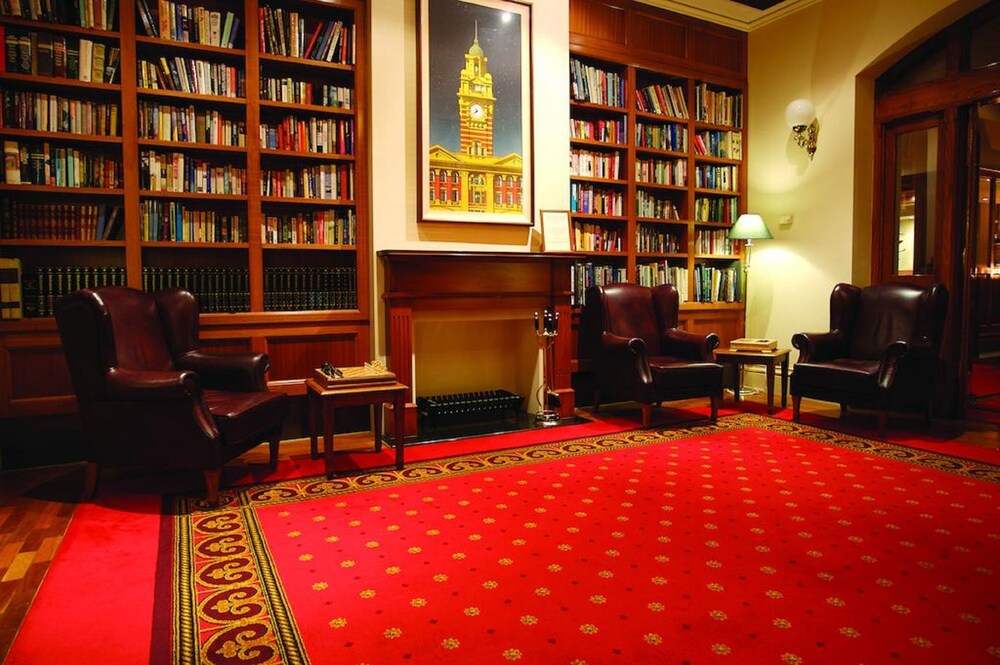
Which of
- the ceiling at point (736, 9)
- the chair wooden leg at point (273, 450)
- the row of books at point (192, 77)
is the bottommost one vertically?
the chair wooden leg at point (273, 450)

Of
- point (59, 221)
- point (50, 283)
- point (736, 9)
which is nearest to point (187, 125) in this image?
point (59, 221)

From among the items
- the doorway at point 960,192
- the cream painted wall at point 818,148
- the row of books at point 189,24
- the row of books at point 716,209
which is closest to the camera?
the row of books at point 189,24

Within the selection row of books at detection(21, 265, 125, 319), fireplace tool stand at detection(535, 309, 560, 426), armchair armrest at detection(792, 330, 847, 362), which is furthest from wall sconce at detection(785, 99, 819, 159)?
row of books at detection(21, 265, 125, 319)

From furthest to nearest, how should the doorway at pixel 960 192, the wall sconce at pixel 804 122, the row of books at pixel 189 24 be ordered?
1. the wall sconce at pixel 804 122
2. the doorway at pixel 960 192
3. the row of books at pixel 189 24

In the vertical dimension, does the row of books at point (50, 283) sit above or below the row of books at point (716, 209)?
below

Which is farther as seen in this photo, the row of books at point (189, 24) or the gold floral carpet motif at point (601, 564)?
the row of books at point (189, 24)

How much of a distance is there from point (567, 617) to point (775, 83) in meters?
5.74

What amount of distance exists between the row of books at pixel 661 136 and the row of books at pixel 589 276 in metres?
1.17

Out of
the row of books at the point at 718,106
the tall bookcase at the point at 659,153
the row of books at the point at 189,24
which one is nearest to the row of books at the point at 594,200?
the tall bookcase at the point at 659,153

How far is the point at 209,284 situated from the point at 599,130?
11.4 feet

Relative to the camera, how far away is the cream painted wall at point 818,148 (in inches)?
201

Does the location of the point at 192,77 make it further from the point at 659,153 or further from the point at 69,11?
the point at 659,153

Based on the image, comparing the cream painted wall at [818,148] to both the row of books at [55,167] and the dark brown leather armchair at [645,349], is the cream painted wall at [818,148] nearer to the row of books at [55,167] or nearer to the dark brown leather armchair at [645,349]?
the dark brown leather armchair at [645,349]

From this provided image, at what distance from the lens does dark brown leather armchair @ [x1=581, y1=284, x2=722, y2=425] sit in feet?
14.8
